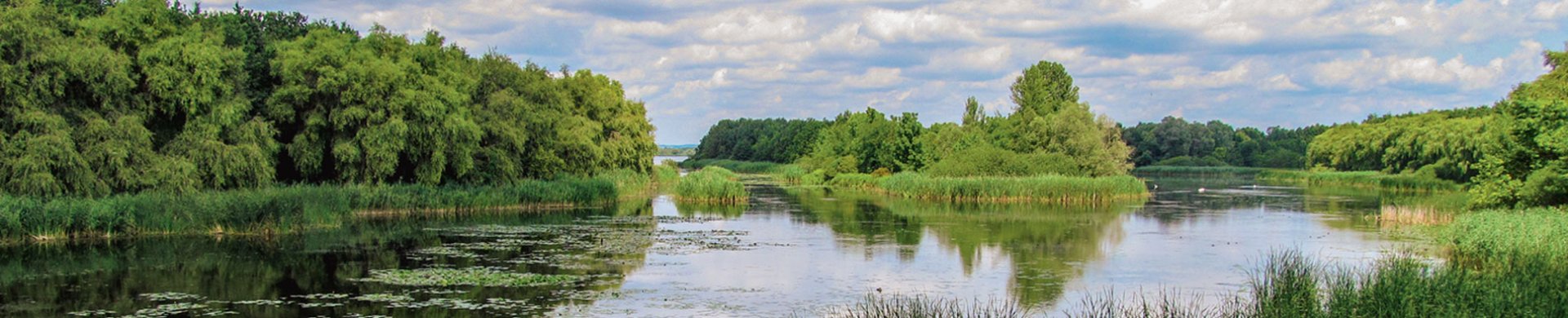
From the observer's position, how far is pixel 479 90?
43.5 m

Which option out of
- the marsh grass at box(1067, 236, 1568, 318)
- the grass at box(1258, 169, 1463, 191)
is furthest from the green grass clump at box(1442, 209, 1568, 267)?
the grass at box(1258, 169, 1463, 191)

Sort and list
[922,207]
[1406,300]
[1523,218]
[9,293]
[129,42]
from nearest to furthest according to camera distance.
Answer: [1406,300] < [9,293] < [1523,218] < [129,42] < [922,207]

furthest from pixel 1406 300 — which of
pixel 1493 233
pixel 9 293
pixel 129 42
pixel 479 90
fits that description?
pixel 479 90

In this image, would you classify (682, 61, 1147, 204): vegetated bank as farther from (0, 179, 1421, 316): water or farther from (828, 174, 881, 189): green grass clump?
(0, 179, 1421, 316): water

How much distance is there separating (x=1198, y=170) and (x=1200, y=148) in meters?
17.9

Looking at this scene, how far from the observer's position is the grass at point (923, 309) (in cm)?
1121

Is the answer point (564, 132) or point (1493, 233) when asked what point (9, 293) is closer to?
point (1493, 233)

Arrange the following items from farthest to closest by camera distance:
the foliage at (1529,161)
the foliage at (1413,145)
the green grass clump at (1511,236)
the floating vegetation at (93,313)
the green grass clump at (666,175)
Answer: the green grass clump at (666,175)
the foliage at (1413,145)
the foliage at (1529,161)
the green grass clump at (1511,236)
the floating vegetation at (93,313)

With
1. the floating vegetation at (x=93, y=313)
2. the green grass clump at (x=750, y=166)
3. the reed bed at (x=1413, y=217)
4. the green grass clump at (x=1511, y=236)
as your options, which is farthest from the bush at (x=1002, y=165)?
the green grass clump at (x=750, y=166)

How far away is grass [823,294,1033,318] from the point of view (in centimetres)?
1121

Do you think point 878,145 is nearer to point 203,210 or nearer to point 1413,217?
point 1413,217

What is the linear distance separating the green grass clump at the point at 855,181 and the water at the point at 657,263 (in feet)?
83.7

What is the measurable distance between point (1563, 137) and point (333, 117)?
31034mm

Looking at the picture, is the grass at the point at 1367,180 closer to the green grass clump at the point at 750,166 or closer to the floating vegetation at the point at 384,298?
the green grass clump at the point at 750,166
